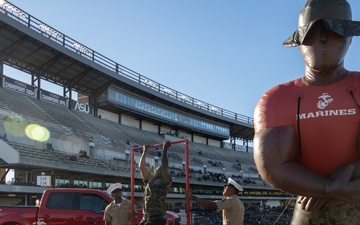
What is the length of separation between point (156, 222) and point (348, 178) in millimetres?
4511

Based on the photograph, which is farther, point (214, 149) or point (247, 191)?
point (214, 149)

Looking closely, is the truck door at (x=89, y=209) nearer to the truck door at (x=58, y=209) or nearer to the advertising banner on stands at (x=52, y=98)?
the truck door at (x=58, y=209)

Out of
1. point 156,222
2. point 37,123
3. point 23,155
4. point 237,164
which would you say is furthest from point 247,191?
point 156,222

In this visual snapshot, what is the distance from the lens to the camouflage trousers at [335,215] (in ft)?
6.66

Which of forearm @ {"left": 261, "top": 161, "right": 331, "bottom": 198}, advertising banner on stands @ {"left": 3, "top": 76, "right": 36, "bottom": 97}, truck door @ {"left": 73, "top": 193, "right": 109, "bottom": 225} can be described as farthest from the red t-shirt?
advertising banner on stands @ {"left": 3, "top": 76, "right": 36, "bottom": 97}

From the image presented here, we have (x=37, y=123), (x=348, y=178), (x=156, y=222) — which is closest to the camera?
(x=348, y=178)

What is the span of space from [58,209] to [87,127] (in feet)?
88.9

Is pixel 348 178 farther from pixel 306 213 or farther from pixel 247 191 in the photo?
pixel 247 191

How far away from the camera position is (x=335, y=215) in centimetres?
205

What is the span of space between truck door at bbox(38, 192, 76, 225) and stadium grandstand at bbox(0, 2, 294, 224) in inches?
418

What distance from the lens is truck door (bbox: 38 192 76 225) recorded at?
10.1 m

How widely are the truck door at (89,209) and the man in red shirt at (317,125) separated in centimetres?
841

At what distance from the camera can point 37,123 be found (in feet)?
95.6

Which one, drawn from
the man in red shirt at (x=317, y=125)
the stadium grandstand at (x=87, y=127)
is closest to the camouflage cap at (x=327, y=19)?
the man in red shirt at (x=317, y=125)
